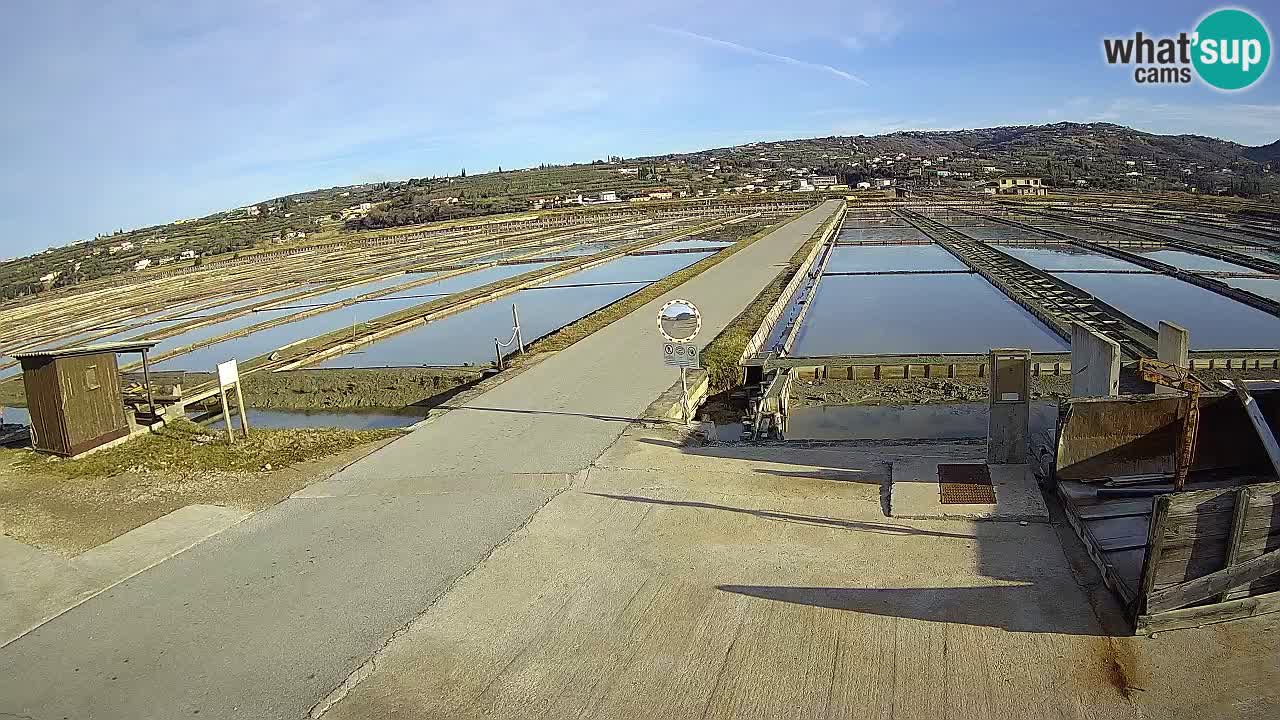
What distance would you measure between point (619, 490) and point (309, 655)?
3205 mm

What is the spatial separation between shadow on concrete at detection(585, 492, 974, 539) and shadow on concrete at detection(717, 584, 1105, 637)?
0.87 metres

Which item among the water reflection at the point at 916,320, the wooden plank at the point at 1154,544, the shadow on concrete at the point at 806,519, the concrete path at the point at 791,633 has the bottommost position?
the water reflection at the point at 916,320

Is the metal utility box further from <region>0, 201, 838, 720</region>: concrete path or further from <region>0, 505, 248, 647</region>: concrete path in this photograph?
<region>0, 505, 248, 647</region>: concrete path

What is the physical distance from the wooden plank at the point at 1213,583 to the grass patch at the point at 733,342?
861cm

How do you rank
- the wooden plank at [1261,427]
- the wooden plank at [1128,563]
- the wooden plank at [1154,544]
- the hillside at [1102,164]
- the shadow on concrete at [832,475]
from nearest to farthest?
1. the wooden plank at [1154,544]
2. the wooden plank at [1128,563]
3. the wooden plank at [1261,427]
4. the shadow on concrete at [832,475]
5. the hillside at [1102,164]

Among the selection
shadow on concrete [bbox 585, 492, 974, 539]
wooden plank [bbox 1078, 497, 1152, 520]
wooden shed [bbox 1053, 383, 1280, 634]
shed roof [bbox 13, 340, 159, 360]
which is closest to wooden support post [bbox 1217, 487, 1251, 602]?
wooden shed [bbox 1053, 383, 1280, 634]

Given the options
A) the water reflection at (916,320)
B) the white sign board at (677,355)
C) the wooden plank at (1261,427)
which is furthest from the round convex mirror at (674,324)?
the wooden plank at (1261,427)

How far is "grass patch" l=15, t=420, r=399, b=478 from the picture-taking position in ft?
32.3

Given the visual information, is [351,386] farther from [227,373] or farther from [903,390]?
[903,390]

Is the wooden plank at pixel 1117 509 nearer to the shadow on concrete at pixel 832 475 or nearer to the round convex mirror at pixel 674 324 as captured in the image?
the shadow on concrete at pixel 832 475

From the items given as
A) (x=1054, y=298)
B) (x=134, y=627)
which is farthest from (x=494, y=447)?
(x=1054, y=298)

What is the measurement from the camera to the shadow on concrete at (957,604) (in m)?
5.07

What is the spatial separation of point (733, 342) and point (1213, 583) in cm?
1037

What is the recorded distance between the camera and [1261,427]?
6.44m
